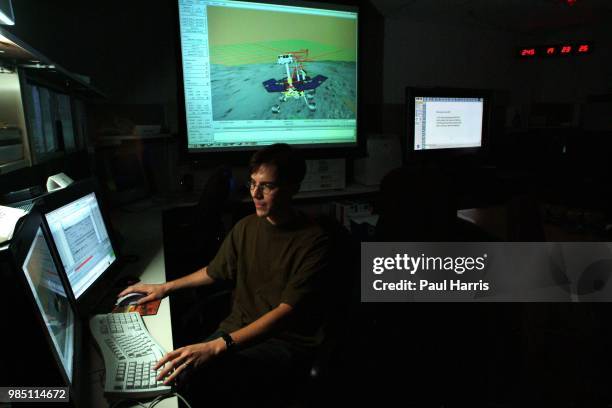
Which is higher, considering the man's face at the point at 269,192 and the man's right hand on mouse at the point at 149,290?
the man's face at the point at 269,192

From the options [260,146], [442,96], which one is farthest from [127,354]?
[442,96]

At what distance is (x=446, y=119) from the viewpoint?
291 cm

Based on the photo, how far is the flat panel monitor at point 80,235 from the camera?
3.36 ft

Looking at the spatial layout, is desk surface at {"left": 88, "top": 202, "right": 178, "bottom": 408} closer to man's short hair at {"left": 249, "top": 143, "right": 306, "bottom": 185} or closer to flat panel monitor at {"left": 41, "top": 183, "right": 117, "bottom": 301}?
flat panel monitor at {"left": 41, "top": 183, "right": 117, "bottom": 301}

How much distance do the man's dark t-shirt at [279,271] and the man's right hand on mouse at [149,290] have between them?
211 millimetres

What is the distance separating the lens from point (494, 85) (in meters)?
3.72

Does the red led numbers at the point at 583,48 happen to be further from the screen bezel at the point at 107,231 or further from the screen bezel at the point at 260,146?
the screen bezel at the point at 107,231

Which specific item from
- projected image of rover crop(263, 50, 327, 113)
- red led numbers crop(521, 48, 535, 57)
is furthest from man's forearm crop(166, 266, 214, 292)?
red led numbers crop(521, 48, 535, 57)

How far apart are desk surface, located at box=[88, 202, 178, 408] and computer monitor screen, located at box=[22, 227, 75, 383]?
0.09m

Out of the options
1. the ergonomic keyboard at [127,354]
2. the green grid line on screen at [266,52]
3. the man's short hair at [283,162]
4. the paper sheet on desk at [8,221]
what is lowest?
the ergonomic keyboard at [127,354]

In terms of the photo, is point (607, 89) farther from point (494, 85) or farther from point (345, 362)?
point (345, 362)

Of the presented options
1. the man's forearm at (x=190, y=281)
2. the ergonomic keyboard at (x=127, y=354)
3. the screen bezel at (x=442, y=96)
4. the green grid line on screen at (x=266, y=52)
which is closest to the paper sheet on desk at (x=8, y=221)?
the ergonomic keyboard at (x=127, y=354)

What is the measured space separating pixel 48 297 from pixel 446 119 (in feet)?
9.18

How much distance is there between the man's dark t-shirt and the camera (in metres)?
1.24
